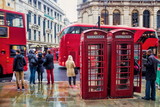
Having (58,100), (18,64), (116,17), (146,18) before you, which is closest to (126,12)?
(116,17)

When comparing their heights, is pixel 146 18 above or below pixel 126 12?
below

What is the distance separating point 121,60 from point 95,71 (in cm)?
100

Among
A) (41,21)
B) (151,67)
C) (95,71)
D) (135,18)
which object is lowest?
(95,71)

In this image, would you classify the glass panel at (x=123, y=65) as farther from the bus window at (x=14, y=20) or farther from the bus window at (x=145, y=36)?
the bus window at (x=145, y=36)

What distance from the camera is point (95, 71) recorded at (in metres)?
6.02

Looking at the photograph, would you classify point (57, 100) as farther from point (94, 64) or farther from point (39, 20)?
point (39, 20)

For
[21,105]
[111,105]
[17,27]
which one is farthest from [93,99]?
[17,27]

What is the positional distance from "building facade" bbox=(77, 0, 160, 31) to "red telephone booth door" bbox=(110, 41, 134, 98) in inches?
922

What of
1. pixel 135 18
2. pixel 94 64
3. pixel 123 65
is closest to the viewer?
pixel 94 64

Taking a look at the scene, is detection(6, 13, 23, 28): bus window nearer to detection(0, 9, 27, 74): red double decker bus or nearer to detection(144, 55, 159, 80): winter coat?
detection(0, 9, 27, 74): red double decker bus

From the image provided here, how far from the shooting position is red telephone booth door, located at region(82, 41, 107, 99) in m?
5.81

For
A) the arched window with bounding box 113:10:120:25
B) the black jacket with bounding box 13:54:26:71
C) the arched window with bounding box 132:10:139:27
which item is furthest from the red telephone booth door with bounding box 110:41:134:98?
the arched window with bounding box 132:10:139:27

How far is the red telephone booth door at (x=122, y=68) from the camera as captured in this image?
5906 mm

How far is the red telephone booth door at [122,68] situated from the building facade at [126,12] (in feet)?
76.9
